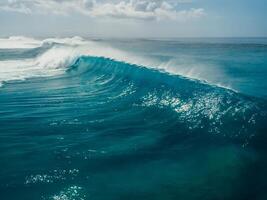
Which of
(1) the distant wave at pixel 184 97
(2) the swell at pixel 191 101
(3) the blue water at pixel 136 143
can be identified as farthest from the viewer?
(1) the distant wave at pixel 184 97

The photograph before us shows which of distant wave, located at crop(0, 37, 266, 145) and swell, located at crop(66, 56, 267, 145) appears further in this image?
distant wave, located at crop(0, 37, 266, 145)

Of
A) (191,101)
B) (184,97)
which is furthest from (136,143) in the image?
(184,97)

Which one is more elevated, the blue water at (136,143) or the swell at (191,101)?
the swell at (191,101)

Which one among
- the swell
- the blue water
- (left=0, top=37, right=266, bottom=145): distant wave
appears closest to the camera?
the blue water

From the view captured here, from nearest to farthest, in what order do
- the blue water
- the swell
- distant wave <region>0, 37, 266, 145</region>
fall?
the blue water → the swell → distant wave <region>0, 37, 266, 145</region>

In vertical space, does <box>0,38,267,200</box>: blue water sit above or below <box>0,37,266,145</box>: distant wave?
below

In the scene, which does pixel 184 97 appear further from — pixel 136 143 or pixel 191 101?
pixel 136 143

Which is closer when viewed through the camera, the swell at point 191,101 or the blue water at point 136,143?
the blue water at point 136,143

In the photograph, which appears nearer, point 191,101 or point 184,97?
point 191,101

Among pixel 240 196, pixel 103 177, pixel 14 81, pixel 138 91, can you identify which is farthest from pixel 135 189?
pixel 14 81

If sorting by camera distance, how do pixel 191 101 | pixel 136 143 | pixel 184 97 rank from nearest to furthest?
1. pixel 136 143
2. pixel 191 101
3. pixel 184 97

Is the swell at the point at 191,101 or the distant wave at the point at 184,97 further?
the distant wave at the point at 184,97

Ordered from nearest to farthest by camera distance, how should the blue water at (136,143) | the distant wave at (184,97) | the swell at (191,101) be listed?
the blue water at (136,143) < the swell at (191,101) < the distant wave at (184,97)
